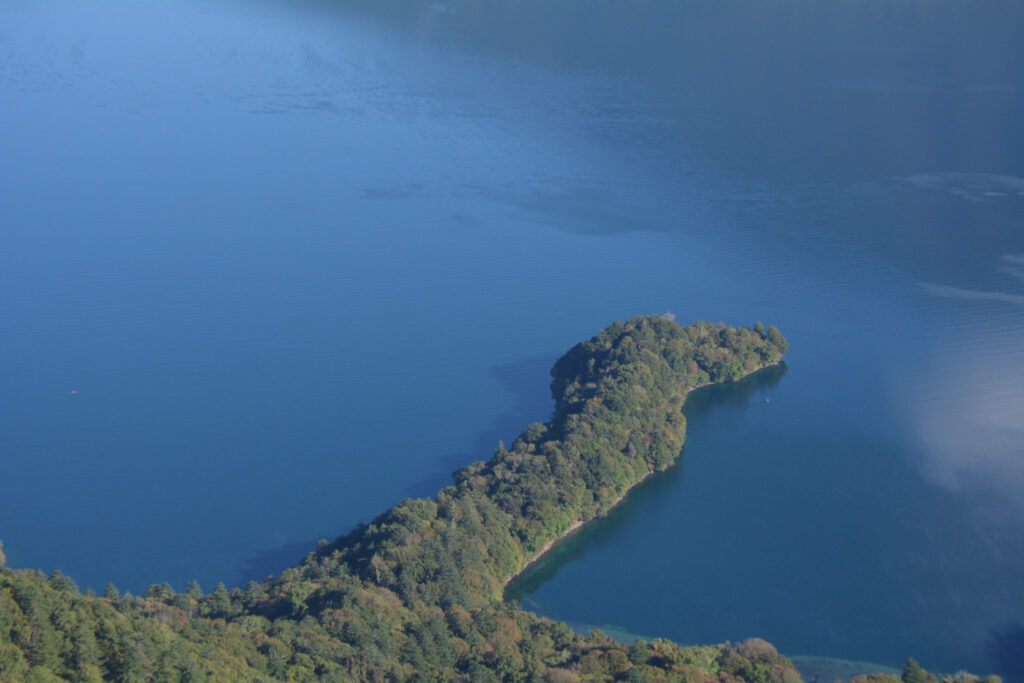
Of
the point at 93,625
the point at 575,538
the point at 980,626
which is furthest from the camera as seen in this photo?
the point at 575,538

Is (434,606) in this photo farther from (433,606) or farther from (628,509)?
(628,509)

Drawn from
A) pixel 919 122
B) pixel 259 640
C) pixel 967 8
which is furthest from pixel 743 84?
pixel 259 640

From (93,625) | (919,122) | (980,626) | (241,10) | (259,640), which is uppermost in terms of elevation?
(241,10)

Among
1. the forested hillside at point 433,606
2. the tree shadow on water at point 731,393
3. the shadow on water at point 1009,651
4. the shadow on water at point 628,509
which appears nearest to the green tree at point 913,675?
the forested hillside at point 433,606

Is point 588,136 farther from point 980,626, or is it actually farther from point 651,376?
point 980,626

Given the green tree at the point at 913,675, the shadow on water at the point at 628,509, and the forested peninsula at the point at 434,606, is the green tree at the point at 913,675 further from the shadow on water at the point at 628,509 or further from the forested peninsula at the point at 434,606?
the shadow on water at the point at 628,509

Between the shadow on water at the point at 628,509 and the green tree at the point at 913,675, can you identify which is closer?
the green tree at the point at 913,675

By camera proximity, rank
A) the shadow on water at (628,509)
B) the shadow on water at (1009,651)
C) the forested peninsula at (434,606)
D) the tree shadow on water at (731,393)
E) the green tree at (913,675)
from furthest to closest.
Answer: the tree shadow on water at (731,393)
the shadow on water at (628,509)
the shadow on water at (1009,651)
the green tree at (913,675)
the forested peninsula at (434,606)
